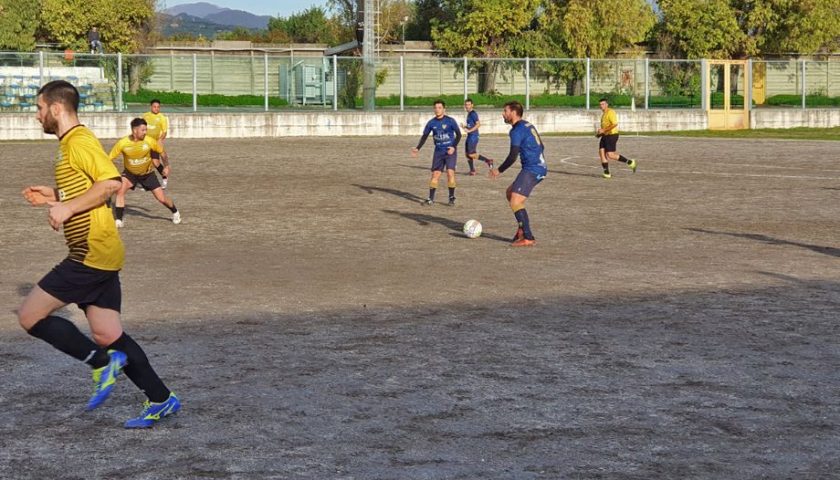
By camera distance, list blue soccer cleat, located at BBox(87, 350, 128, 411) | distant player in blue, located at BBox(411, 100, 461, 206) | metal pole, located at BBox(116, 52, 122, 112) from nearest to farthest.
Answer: blue soccer cleat, located at BBox(87, 350, 128, 411) → distant player in blue, located at BBox(411, 100, 461, 206) → metal pole, located at BBox(116, 52, 122, 112)

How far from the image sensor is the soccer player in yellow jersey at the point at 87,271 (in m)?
6.80

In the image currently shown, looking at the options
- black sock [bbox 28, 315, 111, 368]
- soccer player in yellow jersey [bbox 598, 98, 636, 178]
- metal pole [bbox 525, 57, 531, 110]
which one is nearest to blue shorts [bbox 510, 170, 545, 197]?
black sock [bbox 28, 315, 111, 368]

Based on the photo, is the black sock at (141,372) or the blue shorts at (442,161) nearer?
the black sock at (141,372)

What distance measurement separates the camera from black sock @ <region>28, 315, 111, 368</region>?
701 centimetres

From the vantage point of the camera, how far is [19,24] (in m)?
64.6

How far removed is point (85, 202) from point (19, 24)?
2456 inches

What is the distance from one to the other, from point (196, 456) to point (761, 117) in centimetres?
4751

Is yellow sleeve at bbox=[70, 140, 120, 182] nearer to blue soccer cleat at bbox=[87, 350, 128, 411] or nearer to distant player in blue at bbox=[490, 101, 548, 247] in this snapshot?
blue soccer cleat at bbox=[87, 350, 128, 411]

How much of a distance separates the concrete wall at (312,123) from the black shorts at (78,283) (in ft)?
110

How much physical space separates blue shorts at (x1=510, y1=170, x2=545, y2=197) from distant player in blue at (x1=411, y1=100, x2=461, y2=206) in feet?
15.5

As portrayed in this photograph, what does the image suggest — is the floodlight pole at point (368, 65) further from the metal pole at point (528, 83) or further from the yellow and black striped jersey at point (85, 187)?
the yellow and black striped jersey at point (85, 187)

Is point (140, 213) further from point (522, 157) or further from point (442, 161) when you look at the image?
point (522, 157)

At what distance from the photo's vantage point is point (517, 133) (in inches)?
640

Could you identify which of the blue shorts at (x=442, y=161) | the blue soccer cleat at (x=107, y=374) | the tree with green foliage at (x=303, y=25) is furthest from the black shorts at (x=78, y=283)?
the tree with green foliage at (x=303, y=25)
